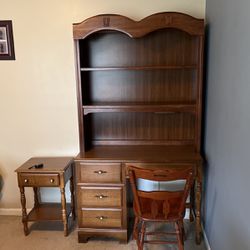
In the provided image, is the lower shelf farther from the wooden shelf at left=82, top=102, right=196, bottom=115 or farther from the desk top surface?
the wooden shelf at left=82, top=102, right=196, bottom=115

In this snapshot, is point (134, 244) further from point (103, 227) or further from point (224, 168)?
point (224, 168)

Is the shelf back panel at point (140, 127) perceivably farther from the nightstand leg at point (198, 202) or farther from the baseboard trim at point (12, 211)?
the baseboard trim at point (12, 211)

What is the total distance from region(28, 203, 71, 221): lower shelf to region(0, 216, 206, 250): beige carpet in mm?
161

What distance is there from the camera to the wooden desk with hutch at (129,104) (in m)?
2.42

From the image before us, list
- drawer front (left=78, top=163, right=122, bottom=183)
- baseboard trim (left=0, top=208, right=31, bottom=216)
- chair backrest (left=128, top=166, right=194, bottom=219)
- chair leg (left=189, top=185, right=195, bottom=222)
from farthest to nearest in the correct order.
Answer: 1. baseboard trim (left=0, top=208, right=31, bottom=216)
2. chair leg (left=189, top=185, right=195, bottom=222)
3. drawer front (left=78, top=163, right=122, bottom=183)
4. chair backrest (left=128, top=166, right=194, bottom=219)

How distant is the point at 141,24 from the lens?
7.83 feet

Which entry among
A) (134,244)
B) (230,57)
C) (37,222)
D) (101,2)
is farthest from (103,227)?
(101,2)

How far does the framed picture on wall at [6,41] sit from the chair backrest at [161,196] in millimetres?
1666

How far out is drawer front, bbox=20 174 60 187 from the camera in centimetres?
257

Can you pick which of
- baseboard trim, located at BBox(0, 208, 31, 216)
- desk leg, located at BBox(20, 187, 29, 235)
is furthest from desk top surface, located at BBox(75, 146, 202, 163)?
baseboard trim, located at BBox(0, 208, 31, 216)

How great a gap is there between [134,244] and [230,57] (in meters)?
1.75

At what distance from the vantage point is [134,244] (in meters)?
2.56

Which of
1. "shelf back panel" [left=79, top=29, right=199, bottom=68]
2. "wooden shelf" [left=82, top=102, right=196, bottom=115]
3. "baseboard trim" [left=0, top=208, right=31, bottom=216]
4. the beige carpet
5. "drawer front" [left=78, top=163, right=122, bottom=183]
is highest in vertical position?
"shelf back panel" [left=79, top=29, right=199, bottom=68]

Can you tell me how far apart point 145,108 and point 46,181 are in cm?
109
